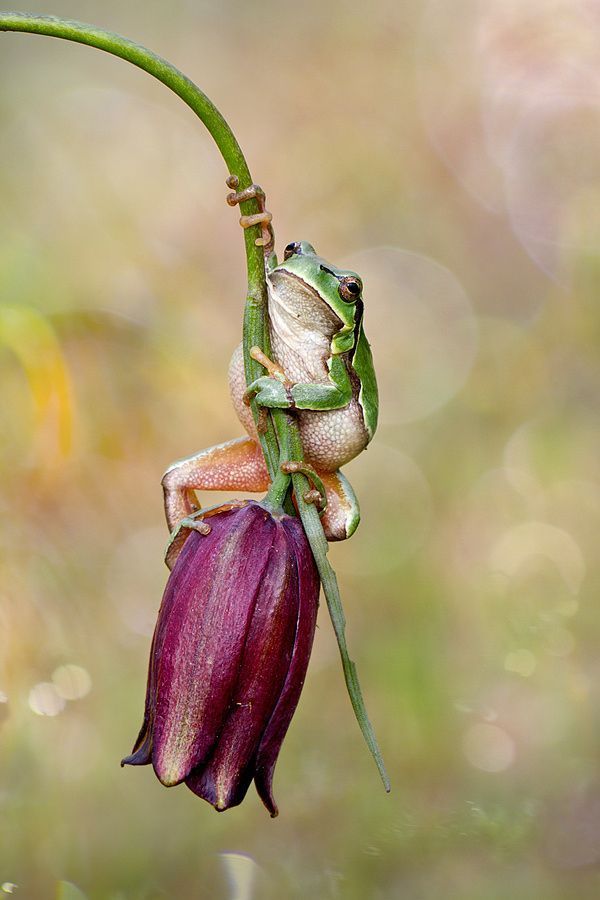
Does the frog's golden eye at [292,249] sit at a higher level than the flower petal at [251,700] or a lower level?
higher

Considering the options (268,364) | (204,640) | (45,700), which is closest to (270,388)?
(268,364)

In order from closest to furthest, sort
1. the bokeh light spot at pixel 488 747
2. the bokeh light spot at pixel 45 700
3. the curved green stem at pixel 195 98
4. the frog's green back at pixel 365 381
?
the curved green stem at pixel 195 98, the frog's green back at pixel 365 381, the bokeh light spot at pixel 45 700, the bokeh light spot at pixel 488 747

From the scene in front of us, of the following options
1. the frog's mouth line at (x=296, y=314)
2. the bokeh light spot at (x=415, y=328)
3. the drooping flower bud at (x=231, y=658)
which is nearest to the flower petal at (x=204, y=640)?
the drooping flower bud at (x=231, y=658)

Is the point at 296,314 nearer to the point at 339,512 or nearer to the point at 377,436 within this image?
the point at 339,512

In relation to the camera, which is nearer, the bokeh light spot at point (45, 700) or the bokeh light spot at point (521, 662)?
the bokeh light spot at point (45, 700)

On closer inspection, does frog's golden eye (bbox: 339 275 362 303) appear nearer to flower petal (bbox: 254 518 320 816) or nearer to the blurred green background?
flower petal (bbox: 254 518 320 816)

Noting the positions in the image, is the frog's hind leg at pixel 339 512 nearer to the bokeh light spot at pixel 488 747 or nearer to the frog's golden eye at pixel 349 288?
the frog's golden eye at pixel 349 288
